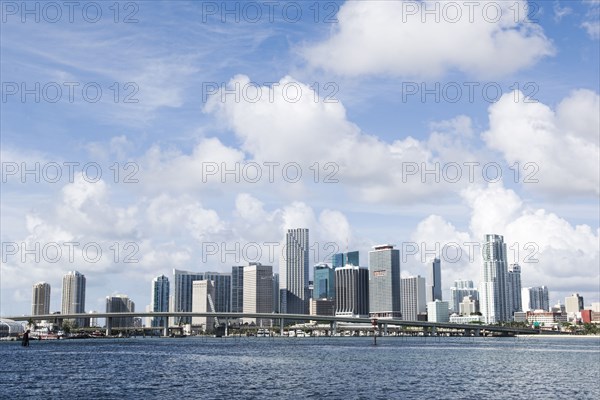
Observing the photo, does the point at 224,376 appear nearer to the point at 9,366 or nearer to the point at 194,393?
the point at 194,393

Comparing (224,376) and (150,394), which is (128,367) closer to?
(224,376)

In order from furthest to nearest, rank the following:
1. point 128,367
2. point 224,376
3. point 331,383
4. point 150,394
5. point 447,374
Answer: point 128,367 < point 447,374 < point 224,376 < point 331,383 < point 150,394

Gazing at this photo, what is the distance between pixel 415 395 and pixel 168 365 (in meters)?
55.1

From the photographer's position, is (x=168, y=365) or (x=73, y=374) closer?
(x=73, y=374)

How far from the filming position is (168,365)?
11606 cm

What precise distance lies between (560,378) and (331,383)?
109 ft

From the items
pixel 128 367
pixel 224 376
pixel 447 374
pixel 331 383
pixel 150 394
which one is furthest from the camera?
pixel 128 367

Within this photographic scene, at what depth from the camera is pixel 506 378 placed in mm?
94562

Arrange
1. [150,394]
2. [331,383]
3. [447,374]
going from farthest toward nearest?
[447,374] → [331,383] → [150,394]

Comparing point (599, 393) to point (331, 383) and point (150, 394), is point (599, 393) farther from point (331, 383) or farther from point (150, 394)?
point (150, 394)

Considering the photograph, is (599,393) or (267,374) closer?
(599,393)

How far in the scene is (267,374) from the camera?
96062 millimetres

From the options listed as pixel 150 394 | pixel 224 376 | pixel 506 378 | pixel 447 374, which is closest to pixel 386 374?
pixel 447 374

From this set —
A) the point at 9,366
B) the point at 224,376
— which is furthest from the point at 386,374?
the point at 9,366
